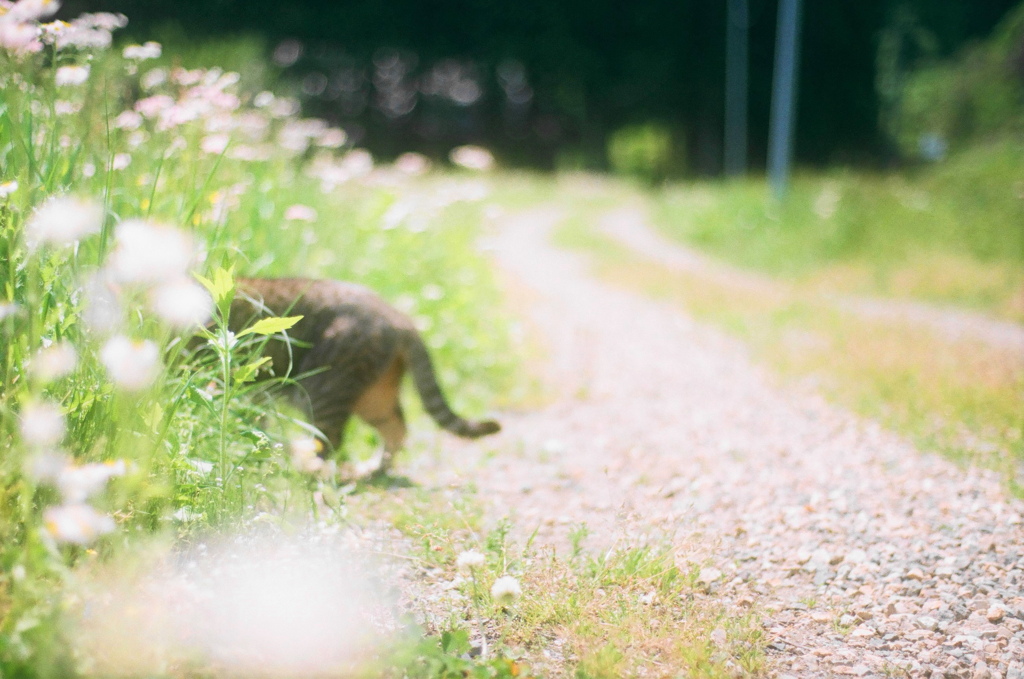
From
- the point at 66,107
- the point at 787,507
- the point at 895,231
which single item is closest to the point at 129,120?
the point at 66,107

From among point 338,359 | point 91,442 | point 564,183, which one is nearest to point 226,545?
point 91,442

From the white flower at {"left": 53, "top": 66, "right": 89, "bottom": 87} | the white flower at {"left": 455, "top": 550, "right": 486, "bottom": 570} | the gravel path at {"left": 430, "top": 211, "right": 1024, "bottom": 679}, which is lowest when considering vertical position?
the gravel path at {"left": 430, "top": 211, "right": 1024, "bottom": 679}

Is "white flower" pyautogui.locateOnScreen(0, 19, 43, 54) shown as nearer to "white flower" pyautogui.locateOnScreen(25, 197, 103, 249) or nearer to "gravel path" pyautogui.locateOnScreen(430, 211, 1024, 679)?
"white flower" pyautogui.locateOnScreen(25, 197, 103, 249)

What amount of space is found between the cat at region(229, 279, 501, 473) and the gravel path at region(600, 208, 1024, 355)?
14.8 ft

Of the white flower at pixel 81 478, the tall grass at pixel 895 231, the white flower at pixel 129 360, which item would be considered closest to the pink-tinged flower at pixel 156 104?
the white flower at pixel 129 360

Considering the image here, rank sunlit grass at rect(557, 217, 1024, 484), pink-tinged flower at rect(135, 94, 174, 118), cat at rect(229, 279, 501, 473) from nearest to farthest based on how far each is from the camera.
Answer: pink-tinged flower at rect(135, 94, 174, 118) < cat at rect(229, 279, 501, 473) < sunlit grass at rect(557, 217, 1024, 484)

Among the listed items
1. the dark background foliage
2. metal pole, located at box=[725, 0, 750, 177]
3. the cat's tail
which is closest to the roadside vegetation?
the cat's tail

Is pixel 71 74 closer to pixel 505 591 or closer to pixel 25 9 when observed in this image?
pixel 25 9

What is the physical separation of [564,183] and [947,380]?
1567 cm

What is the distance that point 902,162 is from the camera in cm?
1847

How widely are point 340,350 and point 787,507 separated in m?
1.95

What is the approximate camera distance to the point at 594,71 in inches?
923

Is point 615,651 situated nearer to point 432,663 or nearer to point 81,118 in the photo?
point 432,663

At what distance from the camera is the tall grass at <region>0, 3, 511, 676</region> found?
58.1 inches
